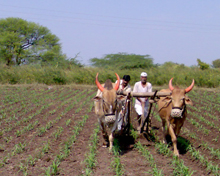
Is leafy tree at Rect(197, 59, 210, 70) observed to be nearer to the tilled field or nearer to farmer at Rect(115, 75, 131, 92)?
the tilled field

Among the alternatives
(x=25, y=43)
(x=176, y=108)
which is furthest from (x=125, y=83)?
(x=25, y=43)

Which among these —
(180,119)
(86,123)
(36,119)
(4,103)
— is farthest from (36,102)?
(180,119)

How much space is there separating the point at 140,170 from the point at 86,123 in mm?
4267

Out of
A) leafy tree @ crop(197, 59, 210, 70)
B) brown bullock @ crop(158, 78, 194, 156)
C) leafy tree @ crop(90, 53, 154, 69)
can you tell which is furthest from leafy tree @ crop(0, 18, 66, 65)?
brown bullock @ crop(158, 78, 194, 156)

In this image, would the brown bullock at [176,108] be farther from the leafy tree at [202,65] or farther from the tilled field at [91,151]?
the leafy tree at [202,65]

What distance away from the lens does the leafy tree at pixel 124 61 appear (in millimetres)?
27297

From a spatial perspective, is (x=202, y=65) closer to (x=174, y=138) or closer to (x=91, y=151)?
(x=174, y=138)

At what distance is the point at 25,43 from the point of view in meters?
35.1

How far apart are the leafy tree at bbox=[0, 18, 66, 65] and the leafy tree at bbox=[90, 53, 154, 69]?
5490 millimetres

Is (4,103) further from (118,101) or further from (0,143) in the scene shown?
(118,101)

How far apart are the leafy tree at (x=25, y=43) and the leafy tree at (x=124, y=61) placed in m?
5.49

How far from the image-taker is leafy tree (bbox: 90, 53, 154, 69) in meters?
27.3

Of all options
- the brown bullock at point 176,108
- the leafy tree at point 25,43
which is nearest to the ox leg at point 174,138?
the brown bullock at point 176,108

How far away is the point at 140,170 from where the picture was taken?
192 inches
